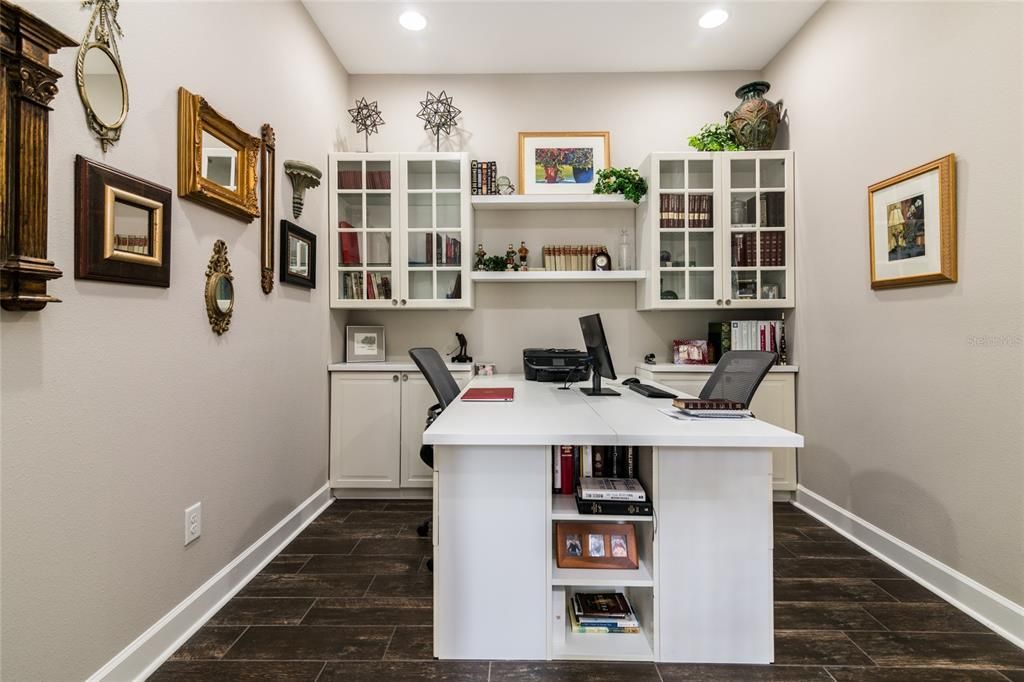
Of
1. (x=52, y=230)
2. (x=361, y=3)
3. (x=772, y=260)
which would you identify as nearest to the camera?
(x=52, y=230)

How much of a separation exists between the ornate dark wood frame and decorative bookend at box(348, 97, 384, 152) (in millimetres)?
2300

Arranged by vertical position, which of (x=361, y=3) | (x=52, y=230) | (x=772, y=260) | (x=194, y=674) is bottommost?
(x=194, y=674)

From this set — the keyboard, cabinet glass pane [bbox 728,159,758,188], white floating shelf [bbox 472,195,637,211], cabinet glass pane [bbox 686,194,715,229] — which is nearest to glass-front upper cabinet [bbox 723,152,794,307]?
cabinet glass pane [bbox 728,159,758,188]

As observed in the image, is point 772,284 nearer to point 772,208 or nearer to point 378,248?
point 772,208

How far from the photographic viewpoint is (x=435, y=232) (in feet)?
10.7

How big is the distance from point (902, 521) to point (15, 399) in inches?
132

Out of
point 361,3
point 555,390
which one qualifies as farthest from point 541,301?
point 361,3

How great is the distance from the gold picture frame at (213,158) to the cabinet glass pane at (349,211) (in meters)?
1.00

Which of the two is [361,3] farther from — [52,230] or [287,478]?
[287,478]

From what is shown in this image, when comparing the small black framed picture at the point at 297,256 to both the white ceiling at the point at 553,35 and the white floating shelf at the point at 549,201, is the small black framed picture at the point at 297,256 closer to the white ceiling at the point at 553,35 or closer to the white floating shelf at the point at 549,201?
the white floating shelf at the point at 549,201

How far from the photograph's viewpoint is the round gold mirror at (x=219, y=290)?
1929 mm

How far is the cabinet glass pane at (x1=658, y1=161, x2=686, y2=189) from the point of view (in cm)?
317

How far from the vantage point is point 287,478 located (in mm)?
2600

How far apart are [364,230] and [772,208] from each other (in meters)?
2.78
